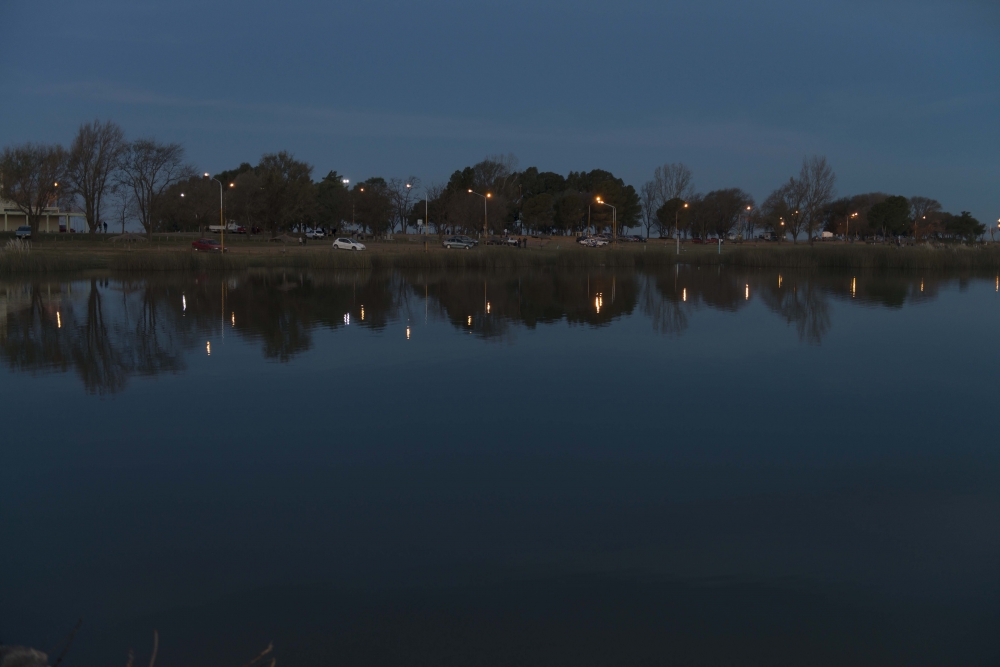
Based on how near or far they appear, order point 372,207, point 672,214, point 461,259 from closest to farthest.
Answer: point 461,259, point 372,207, point 672,214

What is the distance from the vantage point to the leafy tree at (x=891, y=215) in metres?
111

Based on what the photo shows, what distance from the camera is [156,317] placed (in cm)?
2678

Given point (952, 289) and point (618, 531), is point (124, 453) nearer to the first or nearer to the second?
A: point (618, 531)

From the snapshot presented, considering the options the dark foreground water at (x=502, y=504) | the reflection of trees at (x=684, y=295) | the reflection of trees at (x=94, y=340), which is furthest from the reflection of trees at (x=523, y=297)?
the reflection of trees at (x=94, y=340)

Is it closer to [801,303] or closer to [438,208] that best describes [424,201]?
[438,208]

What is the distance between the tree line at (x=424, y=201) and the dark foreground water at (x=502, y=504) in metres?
45.6

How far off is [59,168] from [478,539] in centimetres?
7025

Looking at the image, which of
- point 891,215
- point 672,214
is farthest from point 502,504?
point 891,215

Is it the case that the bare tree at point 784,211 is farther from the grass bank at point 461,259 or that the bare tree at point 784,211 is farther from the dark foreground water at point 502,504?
the dark foreground water at point 502,504

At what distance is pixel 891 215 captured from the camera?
110500 mm

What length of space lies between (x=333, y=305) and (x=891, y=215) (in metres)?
101

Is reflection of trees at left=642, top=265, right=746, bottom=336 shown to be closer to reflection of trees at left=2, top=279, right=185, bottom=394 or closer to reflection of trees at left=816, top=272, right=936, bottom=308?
reflection of trees at left=816, top=272, right=936, bottom=308

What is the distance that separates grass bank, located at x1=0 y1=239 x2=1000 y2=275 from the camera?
49.7 metres

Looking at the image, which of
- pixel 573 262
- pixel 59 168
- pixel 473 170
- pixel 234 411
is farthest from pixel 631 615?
pixel 473 170
